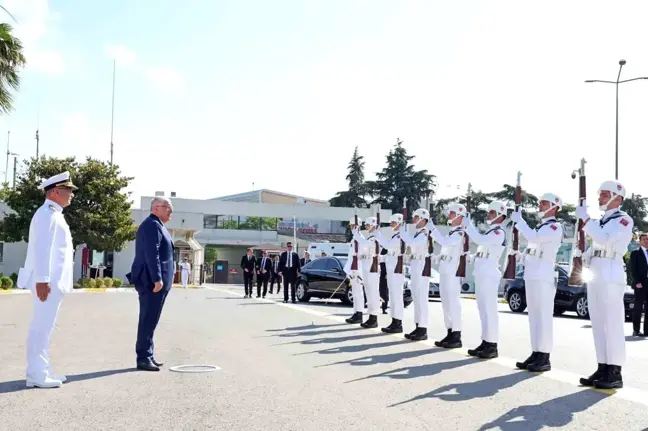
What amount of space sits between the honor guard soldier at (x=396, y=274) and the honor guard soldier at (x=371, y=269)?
29.4 inches

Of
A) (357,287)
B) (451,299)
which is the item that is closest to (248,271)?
(357,287)

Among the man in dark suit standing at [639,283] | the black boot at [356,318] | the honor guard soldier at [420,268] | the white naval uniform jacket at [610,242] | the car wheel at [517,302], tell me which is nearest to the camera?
the white naval uniform jacket at [610,242]

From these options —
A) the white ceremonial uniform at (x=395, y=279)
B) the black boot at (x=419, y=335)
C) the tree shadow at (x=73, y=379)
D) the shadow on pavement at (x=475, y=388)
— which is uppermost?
the white ceremonial uniform at (x=395, y=279)

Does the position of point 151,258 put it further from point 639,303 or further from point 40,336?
point 639,303

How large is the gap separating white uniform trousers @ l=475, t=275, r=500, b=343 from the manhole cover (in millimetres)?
3984

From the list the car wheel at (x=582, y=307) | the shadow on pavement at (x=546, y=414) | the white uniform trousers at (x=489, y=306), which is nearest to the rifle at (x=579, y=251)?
the shadow on pavement at (x=546, y=414)

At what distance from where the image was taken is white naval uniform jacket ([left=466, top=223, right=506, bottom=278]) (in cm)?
979

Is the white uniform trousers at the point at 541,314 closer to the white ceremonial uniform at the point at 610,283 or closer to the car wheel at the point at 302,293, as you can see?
the white ceremonial uniform at the point at 610,283

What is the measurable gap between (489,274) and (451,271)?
1.14 meters

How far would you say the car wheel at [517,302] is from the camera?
69.1 ft

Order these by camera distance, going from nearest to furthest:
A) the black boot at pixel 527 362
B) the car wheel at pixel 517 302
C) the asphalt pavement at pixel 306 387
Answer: the asphalt pavement at pixel 306 387 < the black boot at pixel 527 362 < the car wheel at pixel 517 302

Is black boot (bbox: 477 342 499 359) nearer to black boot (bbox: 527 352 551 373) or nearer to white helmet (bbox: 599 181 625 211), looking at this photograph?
black boot (bbox: 527 352 551 373)

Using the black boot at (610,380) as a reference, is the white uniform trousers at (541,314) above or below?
above

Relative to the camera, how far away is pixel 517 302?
2122 cm
